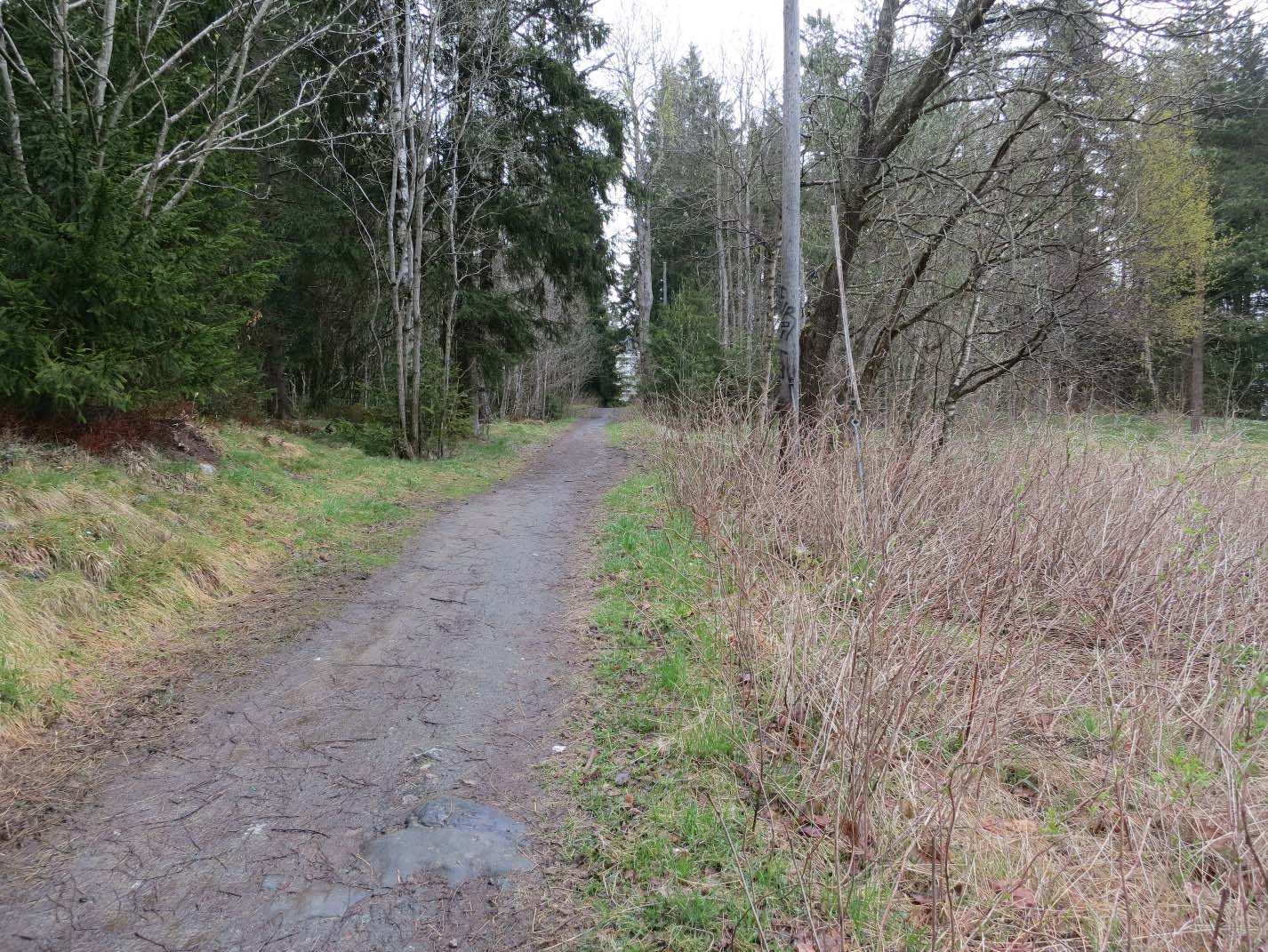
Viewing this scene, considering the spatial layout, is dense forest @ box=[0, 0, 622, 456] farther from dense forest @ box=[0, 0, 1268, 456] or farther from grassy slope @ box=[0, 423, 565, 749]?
grassy slope @ box=[0, 423, 565, 749]

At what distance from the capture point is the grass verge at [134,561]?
359 cm

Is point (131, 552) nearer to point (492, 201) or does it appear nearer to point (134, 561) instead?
point (134, 561)

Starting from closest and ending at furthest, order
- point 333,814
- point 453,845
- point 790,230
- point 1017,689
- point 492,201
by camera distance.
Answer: point 453,845 < point 333,814 < point 1017,689 < point 790,230 < point 492,201

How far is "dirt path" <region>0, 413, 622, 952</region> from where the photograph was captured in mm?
2215

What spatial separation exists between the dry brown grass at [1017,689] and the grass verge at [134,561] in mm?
3359

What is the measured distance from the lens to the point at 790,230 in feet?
22.9

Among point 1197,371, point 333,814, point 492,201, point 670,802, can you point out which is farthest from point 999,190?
point 1197,371

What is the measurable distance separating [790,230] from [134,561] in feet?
21.4

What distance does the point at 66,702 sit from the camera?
3479mm

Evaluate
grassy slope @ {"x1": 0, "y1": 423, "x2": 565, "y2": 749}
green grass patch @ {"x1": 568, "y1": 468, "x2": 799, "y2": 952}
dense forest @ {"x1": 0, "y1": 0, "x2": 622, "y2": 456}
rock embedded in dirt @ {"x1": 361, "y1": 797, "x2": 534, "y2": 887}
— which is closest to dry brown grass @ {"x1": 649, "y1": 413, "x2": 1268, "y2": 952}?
green grass patch @ {"x1": 568, "y1": 468, "x2": 799, "y2": 952}

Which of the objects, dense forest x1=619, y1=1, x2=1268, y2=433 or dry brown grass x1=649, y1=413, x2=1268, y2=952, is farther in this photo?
dense forest x1=619, y1=1, x2=1268, y2=433

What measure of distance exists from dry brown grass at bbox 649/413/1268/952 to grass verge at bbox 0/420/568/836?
336cm

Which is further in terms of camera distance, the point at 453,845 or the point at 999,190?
the point at 999,190

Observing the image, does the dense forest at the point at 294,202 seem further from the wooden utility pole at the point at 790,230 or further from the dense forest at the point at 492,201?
the wooden utility pole at the point at 790,230
